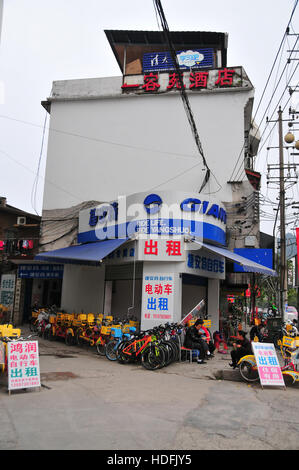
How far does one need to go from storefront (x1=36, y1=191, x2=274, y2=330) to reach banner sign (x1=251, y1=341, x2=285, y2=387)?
13.9 feet

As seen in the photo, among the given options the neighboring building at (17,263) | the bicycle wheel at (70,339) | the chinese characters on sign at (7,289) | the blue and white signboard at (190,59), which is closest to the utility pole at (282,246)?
the blue and white signboard at (190,59)

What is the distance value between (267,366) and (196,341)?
10.4ft

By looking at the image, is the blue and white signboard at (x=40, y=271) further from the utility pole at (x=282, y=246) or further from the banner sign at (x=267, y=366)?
the banner sign at (x=267, y=366)

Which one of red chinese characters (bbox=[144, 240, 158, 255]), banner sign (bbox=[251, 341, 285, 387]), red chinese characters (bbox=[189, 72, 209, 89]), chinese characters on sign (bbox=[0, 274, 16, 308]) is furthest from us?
chinese characters on sign (bbox=[0, 274, 16, 308])

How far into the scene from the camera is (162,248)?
12367 mm

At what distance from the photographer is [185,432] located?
4734 mm

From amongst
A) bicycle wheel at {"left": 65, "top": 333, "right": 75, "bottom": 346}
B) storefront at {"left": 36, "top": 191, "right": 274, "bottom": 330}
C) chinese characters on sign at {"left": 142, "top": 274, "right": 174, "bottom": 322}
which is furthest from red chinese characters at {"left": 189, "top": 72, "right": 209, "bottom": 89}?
bicycle wheel at {"left": 65, "top": 333, "right": 75, "bottom": 346}

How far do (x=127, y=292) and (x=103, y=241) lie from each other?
16.7ft

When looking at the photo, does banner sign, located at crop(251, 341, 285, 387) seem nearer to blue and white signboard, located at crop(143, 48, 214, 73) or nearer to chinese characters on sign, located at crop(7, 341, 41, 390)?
chinese characters on sign, located at crop(7, 341, 41, 390)

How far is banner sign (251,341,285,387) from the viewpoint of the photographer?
776 cm

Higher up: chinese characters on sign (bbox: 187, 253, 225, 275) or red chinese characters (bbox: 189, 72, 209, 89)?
red chinese characters (bbox: 189, 72, 209, 89)

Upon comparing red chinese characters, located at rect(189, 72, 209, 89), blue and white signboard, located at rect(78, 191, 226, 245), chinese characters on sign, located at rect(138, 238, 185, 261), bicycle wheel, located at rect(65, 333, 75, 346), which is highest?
red chinese characters, located at rect(189, 72, 209, 89)

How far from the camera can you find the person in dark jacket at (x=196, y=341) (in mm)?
10633

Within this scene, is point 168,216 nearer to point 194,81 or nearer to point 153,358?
point 153,358
